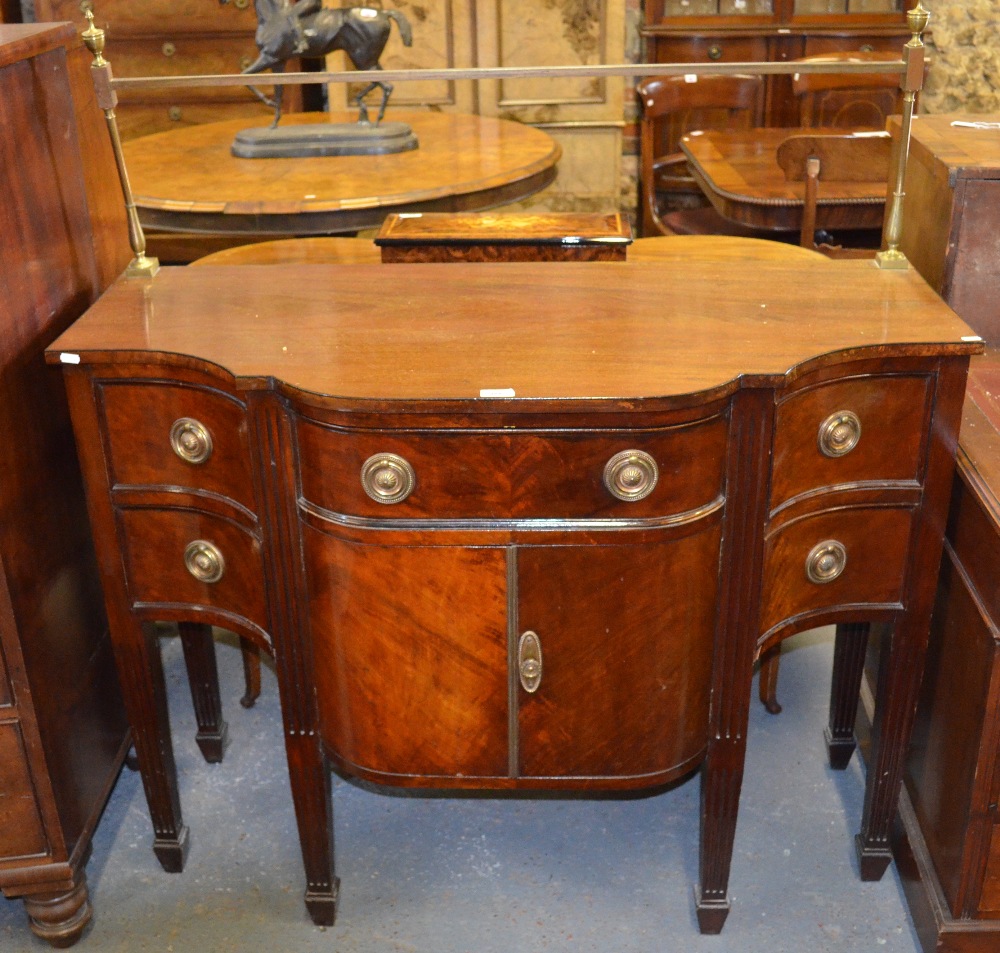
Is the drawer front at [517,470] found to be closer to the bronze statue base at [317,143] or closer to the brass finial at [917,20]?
the brass finial at [917,20]

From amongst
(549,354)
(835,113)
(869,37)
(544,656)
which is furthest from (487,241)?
(869,37)

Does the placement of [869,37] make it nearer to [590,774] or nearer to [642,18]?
[642,18]

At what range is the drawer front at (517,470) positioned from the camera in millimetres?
1695

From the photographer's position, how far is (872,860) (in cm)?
222

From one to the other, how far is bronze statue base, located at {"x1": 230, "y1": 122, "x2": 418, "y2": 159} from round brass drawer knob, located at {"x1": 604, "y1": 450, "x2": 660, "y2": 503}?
2.26 metres

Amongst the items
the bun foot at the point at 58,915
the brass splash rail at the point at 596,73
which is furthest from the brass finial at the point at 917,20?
the bun foot at the point at 58,915

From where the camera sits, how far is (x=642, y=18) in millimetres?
5648

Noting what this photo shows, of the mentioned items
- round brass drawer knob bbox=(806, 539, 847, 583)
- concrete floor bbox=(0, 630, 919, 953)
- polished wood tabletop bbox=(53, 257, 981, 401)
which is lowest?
concrete floor bbox=(0, 630, 919, 953)

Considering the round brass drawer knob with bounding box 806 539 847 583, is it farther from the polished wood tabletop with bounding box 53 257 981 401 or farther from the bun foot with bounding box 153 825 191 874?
the bun foot with bounding box 153 825 191 874

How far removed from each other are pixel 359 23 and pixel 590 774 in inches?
91.0

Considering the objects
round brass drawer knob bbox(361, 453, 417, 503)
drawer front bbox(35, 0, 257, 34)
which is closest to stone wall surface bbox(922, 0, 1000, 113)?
drawer front bbox(35, 0, 257, 34)

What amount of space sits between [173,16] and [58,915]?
14.6 ft

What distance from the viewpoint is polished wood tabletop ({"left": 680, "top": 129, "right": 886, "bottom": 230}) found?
3.42m

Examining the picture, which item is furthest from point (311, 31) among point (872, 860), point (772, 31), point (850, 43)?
point (850, 43)
